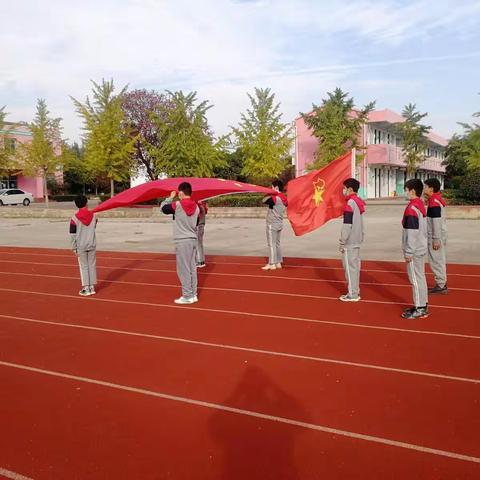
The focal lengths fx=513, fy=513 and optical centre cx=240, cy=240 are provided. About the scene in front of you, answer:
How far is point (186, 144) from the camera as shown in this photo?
29875 mm

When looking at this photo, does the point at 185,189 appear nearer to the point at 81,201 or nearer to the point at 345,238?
the point at 81,201

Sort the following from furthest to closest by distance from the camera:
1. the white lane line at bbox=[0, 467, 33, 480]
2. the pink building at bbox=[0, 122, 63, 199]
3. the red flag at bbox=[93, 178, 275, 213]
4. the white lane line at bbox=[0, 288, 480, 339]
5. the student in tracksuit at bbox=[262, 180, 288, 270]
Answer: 1. the pink building at bbox=[0, 122, 63, 199]
2. the student in tracksuit at bbox=[262, 180, 288, 270]
3. the red flag at bbox=[93, 178, 275, 213]
4. the white lane line at bbox=[0, 288, 480, 339]
5. the white lane line at bbox=[0, 467, 33, 480]

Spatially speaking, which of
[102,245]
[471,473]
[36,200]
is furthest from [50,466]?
[36,200]

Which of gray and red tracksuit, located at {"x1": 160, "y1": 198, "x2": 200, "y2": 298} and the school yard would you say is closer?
the school yard

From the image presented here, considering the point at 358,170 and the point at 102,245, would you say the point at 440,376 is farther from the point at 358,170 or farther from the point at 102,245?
the point at 358,170

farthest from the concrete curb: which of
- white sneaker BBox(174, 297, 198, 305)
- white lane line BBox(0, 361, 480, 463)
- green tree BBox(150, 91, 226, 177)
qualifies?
white lane line BBox(0, 361, 480, 463)

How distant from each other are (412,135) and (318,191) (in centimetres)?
3895

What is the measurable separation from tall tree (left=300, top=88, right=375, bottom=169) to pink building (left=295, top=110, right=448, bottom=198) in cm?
293

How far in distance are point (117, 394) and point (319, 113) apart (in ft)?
114

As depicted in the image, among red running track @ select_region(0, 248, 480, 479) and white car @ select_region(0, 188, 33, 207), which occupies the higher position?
white car @ select_region(0, 188, 33, 207)

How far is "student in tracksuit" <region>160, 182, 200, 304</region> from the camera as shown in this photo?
24.5ft

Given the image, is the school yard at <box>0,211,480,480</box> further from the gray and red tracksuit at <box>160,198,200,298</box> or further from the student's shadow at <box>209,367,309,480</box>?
the gray and red tracksuit at <box>160,198,200,298</box>

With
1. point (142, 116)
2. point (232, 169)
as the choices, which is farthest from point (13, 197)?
point (232, 169)

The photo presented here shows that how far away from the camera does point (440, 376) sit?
14.9 feet
